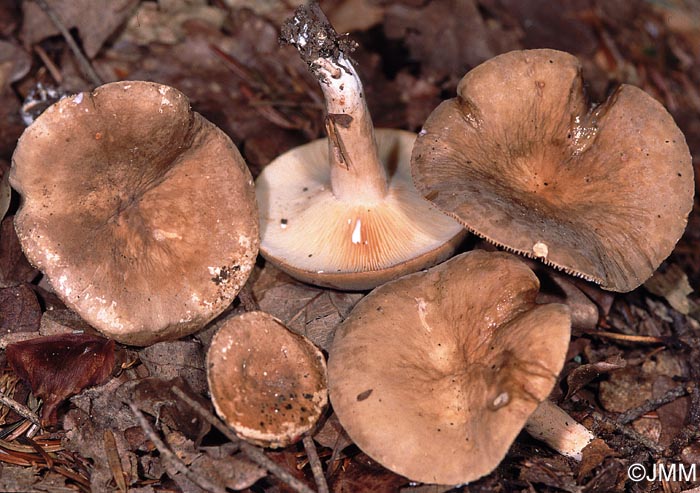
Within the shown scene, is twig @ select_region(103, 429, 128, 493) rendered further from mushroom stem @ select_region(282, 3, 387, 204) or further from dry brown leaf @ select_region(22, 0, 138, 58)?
dry brown leaf @ select_region(22, 0, 138, 58)

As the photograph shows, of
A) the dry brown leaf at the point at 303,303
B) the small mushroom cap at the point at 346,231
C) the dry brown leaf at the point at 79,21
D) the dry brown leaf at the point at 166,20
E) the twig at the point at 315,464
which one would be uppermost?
the dry brown leaf at the point at 79,21

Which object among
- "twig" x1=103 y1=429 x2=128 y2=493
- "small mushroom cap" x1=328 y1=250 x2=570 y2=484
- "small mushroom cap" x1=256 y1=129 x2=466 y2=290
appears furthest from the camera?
"small mushroom cap" x1=256 y1=129 x2=466 y2=290

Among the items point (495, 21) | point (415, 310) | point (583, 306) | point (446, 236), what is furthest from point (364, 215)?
point (495, 21)

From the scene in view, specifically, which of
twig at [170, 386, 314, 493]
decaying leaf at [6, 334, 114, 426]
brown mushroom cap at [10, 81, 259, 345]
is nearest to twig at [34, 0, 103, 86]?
brown mushroom cap at [10, 81, 259, 345]

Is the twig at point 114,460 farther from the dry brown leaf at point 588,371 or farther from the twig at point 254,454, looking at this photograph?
the dry brown leaf at point 588,371

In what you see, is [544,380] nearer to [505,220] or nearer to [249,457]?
[505,220]

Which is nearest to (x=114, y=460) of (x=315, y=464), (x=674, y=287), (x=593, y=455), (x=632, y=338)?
(x=315, y=464)

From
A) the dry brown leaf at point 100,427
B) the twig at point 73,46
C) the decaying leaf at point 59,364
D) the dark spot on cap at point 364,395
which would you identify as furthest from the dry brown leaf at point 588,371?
the twig at point 73,46

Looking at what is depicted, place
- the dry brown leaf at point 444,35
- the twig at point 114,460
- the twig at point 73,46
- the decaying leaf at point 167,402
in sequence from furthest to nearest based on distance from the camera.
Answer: the dry brown leaf at point 444,35 → the twig at point 73,46 → the decaying leaf at point 167,402 → the twig at point 114,460
